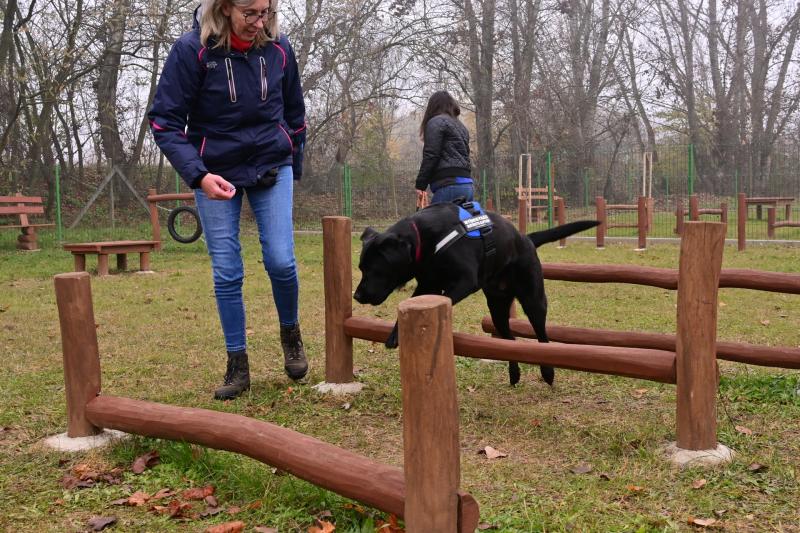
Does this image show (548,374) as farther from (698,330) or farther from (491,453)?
(698,330)

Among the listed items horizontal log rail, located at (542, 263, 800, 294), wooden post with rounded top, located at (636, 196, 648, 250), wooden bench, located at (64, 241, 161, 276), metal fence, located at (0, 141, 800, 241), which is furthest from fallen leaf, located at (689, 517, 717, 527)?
metal fence, located at (0, 141, 800, 241)

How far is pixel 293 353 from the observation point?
13.5ft

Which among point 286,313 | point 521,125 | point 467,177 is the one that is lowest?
point 286,313

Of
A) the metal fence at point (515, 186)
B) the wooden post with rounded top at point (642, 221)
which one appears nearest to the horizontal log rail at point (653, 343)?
the wooden post with rounded top at point (642, 221)

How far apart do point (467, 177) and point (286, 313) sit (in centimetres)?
300

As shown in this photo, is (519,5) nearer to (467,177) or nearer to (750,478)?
(467,177)

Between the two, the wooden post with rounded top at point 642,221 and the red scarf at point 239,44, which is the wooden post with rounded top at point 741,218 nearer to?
the wooden post with rounded top at point 642,221

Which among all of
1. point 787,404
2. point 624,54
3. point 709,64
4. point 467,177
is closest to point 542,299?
point 787,404

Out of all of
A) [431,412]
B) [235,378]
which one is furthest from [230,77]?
[431,412]

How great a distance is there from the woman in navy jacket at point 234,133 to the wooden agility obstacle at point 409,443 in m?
1.03

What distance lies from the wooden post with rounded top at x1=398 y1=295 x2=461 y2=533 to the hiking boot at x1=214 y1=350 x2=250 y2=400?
206 cm

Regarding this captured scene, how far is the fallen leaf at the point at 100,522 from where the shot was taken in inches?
96.1

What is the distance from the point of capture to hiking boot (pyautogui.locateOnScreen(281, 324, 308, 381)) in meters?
4.06

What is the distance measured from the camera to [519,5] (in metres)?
22.2
